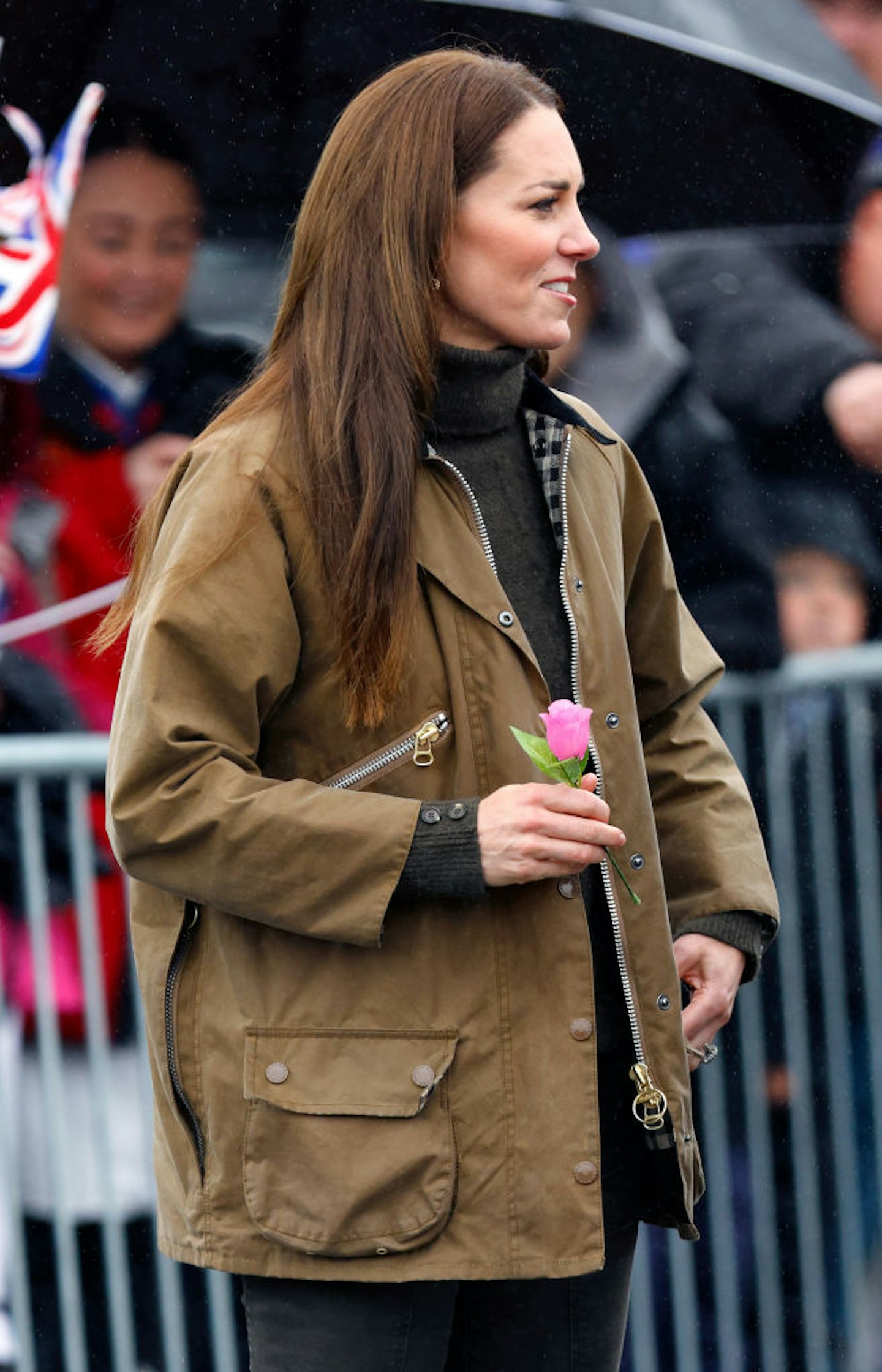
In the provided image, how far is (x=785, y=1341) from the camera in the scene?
3908 mm

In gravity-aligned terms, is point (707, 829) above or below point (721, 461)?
below

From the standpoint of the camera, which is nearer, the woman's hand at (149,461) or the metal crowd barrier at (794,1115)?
the woman's hand at (149,461)

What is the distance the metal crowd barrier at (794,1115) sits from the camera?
12.4 ft

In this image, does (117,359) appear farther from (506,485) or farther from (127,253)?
(506,485)

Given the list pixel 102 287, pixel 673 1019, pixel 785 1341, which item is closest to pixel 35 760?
pixel 102 287

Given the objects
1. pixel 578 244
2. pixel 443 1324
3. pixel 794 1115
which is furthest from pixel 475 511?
pixel 794 1115

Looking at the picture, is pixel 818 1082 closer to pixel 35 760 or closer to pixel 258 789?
pixel 35 760

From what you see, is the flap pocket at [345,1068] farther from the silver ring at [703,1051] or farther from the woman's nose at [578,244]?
the woman's nose at [578,244]

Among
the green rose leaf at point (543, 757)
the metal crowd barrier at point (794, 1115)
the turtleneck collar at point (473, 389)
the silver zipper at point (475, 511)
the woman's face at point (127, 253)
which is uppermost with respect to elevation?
the woman's face at point (127, 253)

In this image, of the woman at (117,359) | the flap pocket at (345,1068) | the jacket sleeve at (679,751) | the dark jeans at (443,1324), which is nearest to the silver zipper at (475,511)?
the jacket sleeve at (679,751)

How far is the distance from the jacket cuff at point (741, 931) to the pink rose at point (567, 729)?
55 cm

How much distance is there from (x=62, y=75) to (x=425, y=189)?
1.66 m

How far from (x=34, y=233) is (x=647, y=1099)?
2.13m

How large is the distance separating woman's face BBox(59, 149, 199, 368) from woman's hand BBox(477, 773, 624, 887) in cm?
192
